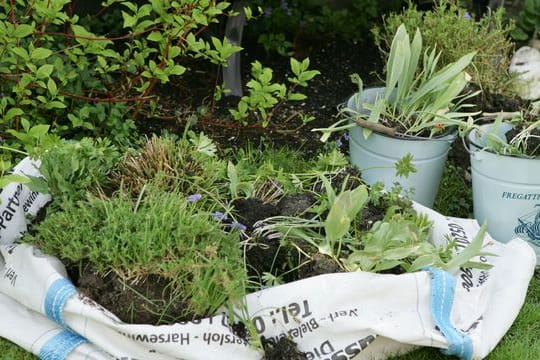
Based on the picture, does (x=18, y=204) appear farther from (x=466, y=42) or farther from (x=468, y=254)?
(x=466, y=42)

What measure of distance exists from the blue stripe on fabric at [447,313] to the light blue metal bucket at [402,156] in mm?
652

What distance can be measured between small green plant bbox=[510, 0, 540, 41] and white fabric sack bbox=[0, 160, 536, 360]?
2497 millimetres

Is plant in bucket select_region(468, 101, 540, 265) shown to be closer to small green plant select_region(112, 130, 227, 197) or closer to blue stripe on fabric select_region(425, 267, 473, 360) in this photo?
blue stripe on fabric select_region(425, 267, 473, 360)

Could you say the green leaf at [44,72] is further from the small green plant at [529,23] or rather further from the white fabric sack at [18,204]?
the small green plant at [529,23]

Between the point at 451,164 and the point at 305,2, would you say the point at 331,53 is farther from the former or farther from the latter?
the point at 451,164

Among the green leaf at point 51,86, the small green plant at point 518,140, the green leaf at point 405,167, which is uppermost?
the green leaf at point 51,86

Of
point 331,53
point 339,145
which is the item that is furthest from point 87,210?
point 331,53

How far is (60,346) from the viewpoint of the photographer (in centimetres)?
240

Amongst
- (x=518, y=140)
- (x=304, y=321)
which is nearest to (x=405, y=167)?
(x=518, y=140)

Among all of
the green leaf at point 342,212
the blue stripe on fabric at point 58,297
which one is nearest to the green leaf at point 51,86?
the blue stripe on fabric at point 58,297

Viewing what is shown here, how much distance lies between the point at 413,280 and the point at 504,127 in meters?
1.08

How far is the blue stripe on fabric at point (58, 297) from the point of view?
7.73ft

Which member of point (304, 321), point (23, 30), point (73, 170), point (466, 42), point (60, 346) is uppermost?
point (23, 30)

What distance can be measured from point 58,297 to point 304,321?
30.0 inches
